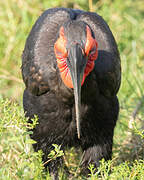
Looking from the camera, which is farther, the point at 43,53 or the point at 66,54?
the point at 43,53

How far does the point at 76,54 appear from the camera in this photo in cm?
284

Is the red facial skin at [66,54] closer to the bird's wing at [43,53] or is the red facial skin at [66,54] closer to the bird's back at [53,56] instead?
the bird's back at [53,56]

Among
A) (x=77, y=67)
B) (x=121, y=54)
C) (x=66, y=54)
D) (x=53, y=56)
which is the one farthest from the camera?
(x=121, y=54)

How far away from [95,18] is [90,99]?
794 millimetres

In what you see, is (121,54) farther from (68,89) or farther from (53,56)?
(68,89)

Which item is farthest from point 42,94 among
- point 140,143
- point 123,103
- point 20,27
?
point 20,27

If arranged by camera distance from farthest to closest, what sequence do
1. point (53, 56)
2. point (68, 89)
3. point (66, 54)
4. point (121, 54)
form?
point (121, 54) → point (53, 56) → point (68, 89) → point (66, 54)

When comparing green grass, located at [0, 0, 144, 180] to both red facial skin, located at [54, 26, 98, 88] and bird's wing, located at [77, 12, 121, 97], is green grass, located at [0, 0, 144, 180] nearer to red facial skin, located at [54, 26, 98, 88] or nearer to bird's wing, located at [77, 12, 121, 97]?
bird's wing, located at [77, 12, 121, 97]

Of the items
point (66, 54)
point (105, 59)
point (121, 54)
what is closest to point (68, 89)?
point (66, 54)

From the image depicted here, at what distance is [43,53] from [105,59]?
507 millimetres

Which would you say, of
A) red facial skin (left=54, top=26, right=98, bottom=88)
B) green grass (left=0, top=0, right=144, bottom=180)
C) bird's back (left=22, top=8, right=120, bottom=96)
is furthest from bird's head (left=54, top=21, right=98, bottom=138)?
green grass (left=0, top=0, right=144, bottom=180)

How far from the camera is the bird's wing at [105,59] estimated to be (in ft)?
11.4

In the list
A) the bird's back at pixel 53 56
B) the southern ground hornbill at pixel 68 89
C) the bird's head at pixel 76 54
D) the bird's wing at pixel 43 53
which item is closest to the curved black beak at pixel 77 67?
the bird's head at pixel 76 54

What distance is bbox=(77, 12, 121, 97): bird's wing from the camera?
347cm
